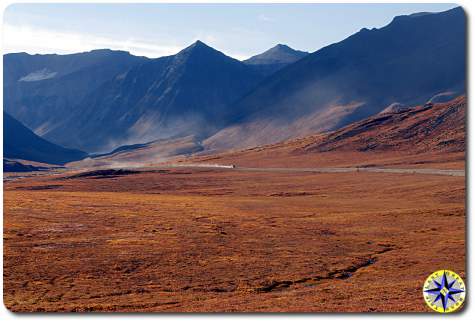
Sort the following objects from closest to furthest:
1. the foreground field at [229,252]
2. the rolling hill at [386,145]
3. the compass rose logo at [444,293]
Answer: the compass rose logo at [444,293] < the foreground field at [229,252] < the rolling hill at [386,145]

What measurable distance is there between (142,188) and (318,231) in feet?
189

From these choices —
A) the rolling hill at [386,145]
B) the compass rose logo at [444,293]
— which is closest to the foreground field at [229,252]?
the compass rose logo at [444,293]

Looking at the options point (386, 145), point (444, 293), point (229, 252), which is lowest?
point (229, 252)

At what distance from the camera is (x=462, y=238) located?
4284cm

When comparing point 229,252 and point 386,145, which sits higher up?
point 386,145

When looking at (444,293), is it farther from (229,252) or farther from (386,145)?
(386,145)

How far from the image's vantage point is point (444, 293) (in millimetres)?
23031

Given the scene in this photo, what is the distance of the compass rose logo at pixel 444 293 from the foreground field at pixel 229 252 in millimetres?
993

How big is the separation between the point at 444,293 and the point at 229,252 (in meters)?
19.0

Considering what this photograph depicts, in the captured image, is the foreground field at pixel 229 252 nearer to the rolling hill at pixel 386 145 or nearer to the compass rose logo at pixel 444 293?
the compass rose logo at pixel 444 293

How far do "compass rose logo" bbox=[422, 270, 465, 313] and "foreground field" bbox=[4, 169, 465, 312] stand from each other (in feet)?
3.26

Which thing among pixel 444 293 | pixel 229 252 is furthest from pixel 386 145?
pixel 444 293

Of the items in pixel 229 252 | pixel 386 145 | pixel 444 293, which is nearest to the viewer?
pixel 444 293

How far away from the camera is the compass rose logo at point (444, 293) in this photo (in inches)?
904
